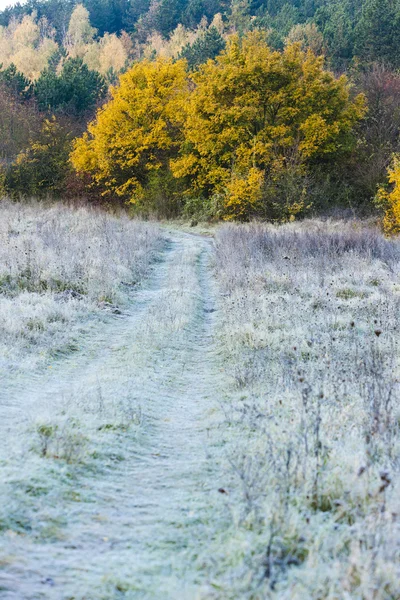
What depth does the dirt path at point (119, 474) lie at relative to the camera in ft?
7.89

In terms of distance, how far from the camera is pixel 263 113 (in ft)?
82.8

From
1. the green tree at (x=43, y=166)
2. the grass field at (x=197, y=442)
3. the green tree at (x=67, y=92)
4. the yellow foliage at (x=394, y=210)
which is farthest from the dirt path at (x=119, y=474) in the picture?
the green tree at (x=67, y=92)

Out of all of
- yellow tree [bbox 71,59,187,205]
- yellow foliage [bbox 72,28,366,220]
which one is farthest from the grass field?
yellow tree [bbox 71,59,187,205]

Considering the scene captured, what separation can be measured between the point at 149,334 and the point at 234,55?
22.2 m

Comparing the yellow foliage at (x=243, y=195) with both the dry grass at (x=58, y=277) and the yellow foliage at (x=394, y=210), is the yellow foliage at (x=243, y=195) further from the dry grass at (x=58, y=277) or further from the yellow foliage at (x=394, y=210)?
the dry grass at (x=58, y=277)

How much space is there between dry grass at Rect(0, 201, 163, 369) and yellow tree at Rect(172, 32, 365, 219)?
10343 millimetres

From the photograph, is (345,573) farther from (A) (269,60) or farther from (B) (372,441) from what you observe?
(A) (269,60)

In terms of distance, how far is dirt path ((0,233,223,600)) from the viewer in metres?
2.41

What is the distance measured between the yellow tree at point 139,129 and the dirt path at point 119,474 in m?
22.6

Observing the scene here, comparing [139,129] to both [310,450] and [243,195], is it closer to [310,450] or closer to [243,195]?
[243,195]

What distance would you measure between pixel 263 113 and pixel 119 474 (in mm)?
24427

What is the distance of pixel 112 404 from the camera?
15.1ft

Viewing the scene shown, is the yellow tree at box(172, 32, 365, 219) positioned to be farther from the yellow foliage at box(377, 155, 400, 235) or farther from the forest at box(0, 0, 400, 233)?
the yellow foliage at box(377, 155, 400, 235)

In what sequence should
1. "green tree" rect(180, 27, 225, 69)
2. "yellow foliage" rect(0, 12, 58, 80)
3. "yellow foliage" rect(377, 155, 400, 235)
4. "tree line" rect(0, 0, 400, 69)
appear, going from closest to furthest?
"yellow foliage" rect(377, 155, 400, 235)
"tree line" rect(0, 0, 400, 69)
"green tree" rect(180, 27, 225, 69)
"yellow foliage" rect(0, 12, 58, 80)
